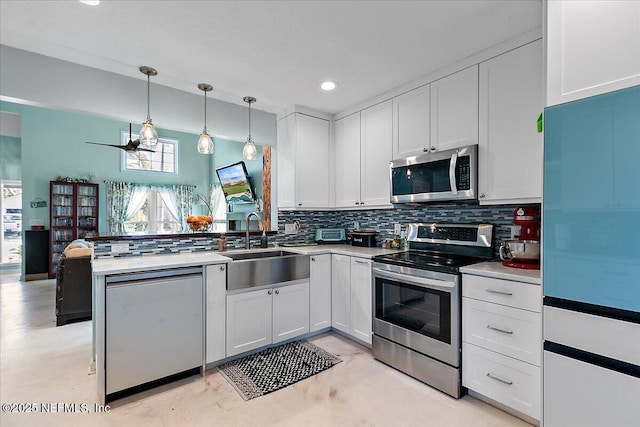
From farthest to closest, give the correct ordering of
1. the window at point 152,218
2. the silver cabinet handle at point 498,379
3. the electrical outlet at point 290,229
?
the window at point 152,218
the electrical outlet at point 290,229
the silver cabinet handle at point 498,379

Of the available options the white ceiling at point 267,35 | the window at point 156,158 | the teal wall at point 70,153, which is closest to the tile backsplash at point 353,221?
the white ceiling at point 267,35

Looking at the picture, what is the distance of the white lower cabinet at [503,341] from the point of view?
1768 millimetres

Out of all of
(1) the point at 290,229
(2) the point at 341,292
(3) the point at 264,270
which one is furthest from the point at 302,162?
(2) the point at 341,292

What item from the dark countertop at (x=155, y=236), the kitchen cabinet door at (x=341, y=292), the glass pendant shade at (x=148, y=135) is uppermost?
the glass pendant shade at (x=148, y=135)

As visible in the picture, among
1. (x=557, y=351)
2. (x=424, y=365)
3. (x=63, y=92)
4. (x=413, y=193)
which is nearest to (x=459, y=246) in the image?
(x=413, y=193)

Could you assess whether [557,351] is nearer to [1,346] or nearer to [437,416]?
[437,416]

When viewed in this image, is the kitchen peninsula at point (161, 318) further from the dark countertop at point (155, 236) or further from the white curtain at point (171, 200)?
the white curtain at point (171, 200)

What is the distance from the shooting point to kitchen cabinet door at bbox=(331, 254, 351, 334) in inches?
118

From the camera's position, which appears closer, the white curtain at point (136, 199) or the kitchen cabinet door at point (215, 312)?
the kitchen cabinet door at point (215, 312)

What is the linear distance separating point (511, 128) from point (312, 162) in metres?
2.02

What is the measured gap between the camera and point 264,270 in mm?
2713

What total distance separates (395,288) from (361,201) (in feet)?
3.79

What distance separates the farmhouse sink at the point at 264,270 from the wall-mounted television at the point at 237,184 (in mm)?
3114

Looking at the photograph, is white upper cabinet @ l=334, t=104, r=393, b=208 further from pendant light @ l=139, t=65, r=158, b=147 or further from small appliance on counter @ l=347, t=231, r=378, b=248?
pendant light @ l=139, t=65, r=158, b=147
